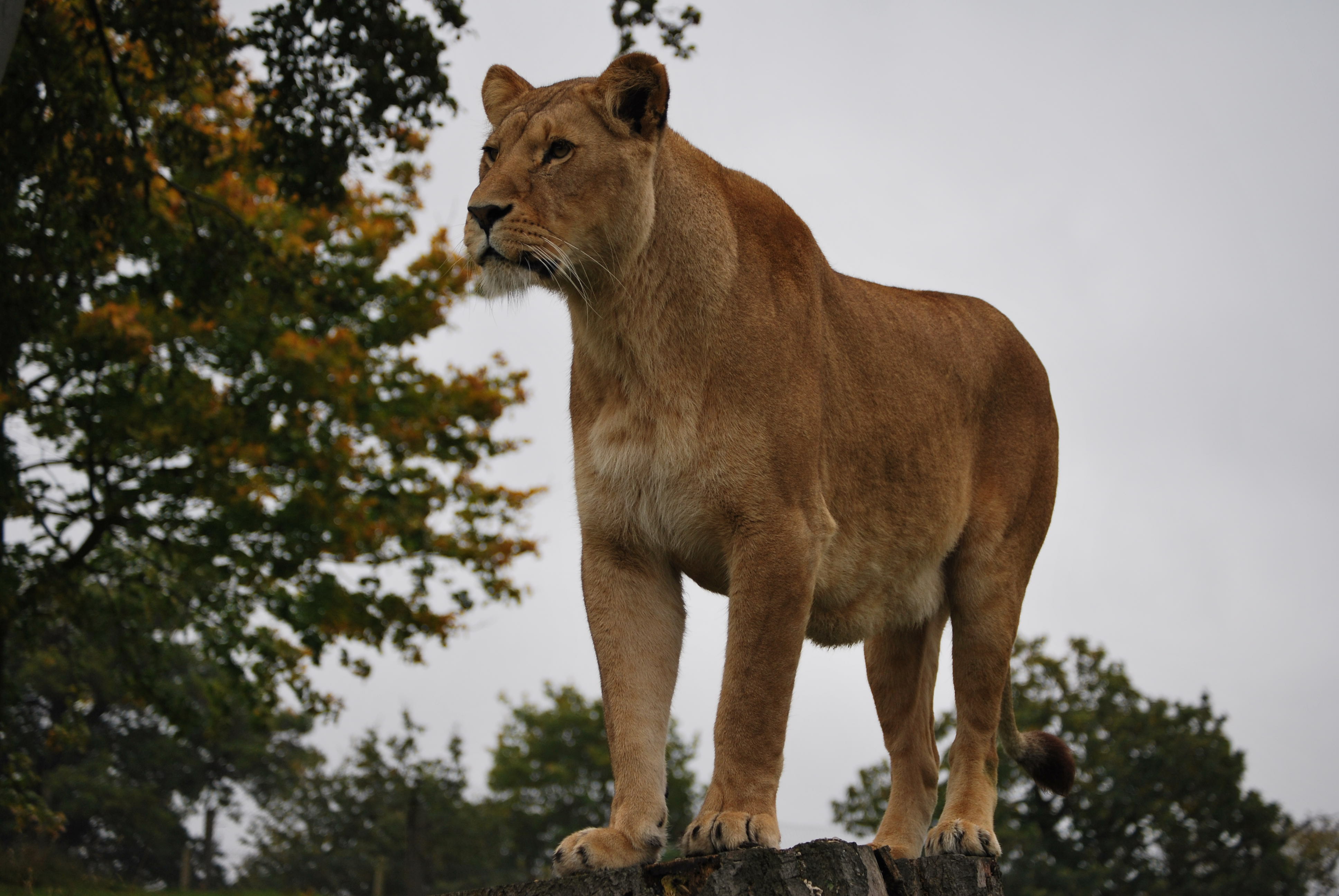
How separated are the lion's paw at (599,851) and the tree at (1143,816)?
44.6m

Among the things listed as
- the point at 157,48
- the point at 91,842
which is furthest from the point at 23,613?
the point at 91,842

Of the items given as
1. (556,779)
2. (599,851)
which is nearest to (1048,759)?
(599,851)

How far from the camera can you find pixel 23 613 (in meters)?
16.5

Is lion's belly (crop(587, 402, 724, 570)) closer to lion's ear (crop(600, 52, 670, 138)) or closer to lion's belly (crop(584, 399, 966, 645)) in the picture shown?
lion's belly (crop(584, 399, 966, 645))

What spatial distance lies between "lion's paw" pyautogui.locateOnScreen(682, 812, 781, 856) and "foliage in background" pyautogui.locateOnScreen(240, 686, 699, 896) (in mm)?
50927

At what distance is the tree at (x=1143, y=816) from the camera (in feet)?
153

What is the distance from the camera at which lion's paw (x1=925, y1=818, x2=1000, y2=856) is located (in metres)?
5.34

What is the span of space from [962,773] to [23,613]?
15261mm

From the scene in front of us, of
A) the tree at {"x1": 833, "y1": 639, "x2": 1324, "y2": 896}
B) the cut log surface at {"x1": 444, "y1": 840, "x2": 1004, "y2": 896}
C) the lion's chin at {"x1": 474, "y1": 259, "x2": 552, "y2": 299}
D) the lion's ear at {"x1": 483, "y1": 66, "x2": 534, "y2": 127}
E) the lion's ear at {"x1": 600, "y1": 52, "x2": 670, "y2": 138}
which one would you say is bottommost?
the cut log surface at {"x1": 444, "y1": 840, "x2": 1004, "y2": 896}

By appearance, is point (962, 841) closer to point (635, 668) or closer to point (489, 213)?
point (635, 668)


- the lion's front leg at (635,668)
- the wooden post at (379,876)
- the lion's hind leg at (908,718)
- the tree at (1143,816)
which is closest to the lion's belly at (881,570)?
Answer: the lion's hind leg at (908,718)

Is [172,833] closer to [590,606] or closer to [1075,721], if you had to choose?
[1075,721]

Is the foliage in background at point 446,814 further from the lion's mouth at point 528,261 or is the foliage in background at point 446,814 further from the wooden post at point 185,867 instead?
the lion's mouth at point 528,261

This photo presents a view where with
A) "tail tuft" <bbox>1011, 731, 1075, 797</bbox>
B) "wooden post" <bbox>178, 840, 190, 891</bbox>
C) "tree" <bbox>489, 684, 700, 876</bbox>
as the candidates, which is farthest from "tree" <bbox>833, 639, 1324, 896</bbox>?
"tail tuft" <bbox>1011, 731, 1075, 797</bbox>
